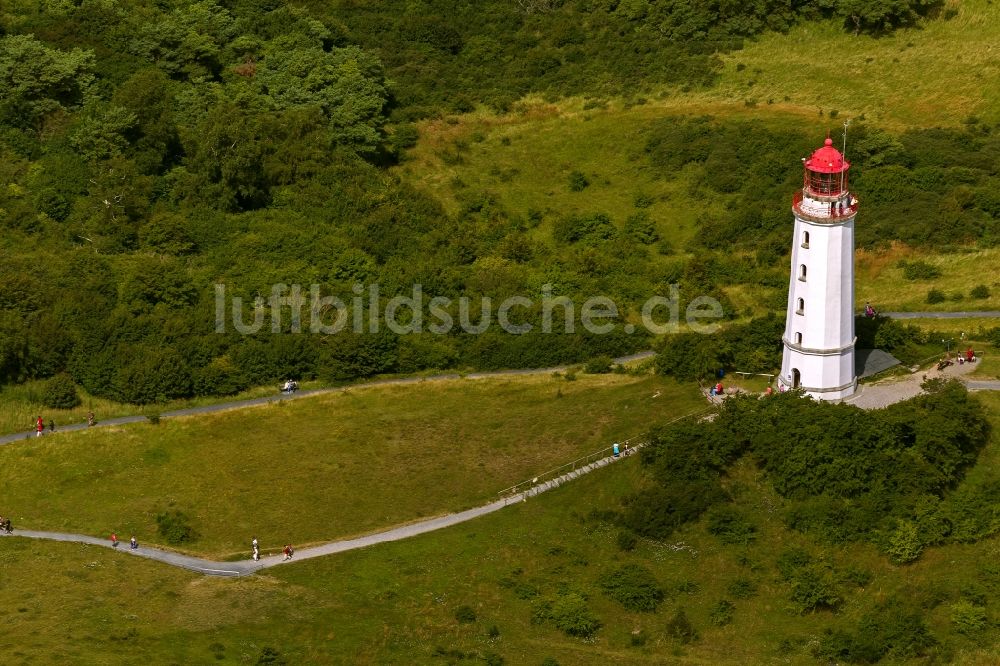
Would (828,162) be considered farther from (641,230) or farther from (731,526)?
(641,230)

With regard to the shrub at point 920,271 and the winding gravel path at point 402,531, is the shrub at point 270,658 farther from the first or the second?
the shrub at point 920,271

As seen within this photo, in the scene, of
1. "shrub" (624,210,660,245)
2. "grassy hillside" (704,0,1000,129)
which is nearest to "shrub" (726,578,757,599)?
"shrub" (624,210,660,245)

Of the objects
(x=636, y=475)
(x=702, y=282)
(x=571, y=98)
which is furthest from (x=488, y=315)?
(x=571, y=98)

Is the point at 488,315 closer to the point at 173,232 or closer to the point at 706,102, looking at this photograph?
the point at 173,232

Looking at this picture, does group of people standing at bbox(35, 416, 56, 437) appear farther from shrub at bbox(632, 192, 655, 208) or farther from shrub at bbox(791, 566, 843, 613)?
shrub at bbox(632, 192, 655, 208)

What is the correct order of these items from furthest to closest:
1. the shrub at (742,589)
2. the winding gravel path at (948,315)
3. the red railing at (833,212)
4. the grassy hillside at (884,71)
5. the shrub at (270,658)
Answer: the grassy hillside at (884,71) → the winding gravel path at (948,315) → the red railing at (833,212) → the shrub at (742,589) → the shrub at (270,658)

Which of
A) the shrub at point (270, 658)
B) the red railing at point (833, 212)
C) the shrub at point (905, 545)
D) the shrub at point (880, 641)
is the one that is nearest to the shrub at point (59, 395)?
the shrub at point (270, 658)

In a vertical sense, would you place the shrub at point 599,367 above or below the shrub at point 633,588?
above

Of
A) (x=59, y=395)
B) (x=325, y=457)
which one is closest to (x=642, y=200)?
(x=325, y=457)
